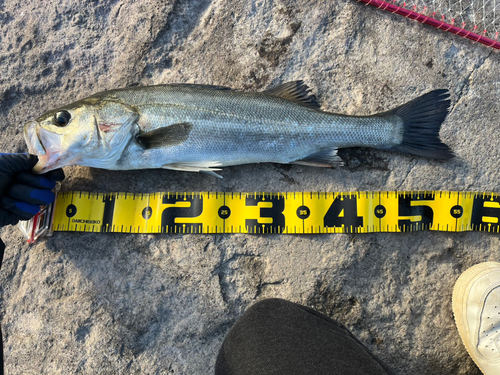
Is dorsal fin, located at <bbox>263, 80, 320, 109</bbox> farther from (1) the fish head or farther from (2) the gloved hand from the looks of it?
(2) the gloved hand

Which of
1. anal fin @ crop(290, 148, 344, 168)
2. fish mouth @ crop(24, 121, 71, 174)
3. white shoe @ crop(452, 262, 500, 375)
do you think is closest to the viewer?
fish mouth @ crop(24, 121, 71, 174)

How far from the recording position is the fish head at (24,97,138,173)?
8.69 feet

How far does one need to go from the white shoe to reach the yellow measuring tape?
1.51ft

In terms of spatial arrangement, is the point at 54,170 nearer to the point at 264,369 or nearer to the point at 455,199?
the point at 264,369

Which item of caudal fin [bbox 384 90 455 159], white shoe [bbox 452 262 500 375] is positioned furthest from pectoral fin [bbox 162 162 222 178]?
white shoe [bbox 452 262 500 375]

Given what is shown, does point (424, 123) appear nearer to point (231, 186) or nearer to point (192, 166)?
point (231, 186)

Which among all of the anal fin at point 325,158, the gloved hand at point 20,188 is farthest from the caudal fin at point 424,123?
the gloved hand at point 20,188

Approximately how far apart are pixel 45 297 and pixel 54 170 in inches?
43.4

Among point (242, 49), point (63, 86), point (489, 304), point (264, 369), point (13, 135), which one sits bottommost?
point (264, 369)

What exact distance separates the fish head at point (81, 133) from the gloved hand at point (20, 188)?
0.32 ft

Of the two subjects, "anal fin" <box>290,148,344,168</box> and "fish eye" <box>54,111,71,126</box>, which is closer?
"fish eye" <box>54,111,71,126</box>

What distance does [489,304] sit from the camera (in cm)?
288

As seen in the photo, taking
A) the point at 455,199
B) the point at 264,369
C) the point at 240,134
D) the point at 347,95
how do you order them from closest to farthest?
the point at 264,369
the point at 240,134
the point at 455,199
the point at 347,95

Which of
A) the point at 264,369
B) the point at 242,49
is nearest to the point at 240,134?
the point at 242,49
